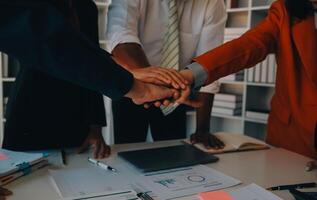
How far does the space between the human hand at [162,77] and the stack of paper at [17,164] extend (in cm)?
42

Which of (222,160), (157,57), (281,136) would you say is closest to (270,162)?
(222,160)

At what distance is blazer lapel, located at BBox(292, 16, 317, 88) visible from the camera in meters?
1.36

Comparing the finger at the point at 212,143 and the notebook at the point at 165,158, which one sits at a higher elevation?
the finger at the point at 212,143

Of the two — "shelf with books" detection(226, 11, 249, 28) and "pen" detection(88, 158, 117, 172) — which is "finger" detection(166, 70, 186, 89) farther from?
"shelf with books" detection(226, 11, 249, 28)

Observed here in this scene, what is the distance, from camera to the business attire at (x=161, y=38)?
1.66 meters

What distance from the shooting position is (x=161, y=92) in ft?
4.33

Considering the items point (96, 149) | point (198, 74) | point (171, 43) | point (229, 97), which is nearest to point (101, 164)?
point (96, 149)

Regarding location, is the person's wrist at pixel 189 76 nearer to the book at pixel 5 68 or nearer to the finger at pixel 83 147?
the finger at pixel 83 147

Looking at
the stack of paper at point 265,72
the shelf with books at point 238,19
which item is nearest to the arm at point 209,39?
the stack of paper at point 265,72

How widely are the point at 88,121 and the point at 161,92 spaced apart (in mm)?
294

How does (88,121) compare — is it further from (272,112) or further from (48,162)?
(272,112)

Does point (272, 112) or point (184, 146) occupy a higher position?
point (272, 112)

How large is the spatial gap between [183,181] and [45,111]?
548mm

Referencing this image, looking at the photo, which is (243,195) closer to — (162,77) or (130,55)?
(162,77)
